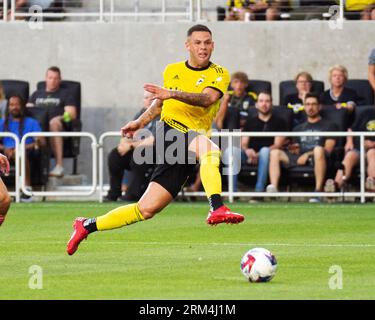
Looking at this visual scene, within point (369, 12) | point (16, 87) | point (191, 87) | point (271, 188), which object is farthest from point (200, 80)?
point (369, 12)

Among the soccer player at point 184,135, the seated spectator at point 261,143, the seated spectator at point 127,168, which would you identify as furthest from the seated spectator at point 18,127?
the soccer player at point 184,135

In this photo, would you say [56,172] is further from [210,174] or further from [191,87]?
[210,174]

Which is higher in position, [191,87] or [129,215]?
[191,87]

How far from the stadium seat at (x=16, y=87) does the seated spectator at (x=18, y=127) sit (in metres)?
1.12

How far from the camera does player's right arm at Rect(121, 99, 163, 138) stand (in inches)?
524

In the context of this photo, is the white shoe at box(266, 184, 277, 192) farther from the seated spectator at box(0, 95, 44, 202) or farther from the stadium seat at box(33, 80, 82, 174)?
the seated spectator at box(0, 95, 44, 202)

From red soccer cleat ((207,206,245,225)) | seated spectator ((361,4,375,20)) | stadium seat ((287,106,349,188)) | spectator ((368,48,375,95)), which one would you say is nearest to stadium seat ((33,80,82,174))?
stadium seat ((287,106,349,188))

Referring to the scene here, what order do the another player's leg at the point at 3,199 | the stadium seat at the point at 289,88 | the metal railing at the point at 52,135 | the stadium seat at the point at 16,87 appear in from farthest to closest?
the stadium seat at the point at 16,87
the stadium seat at the point at 289,88
the metal railing at the point at 52,135
the another player's leg at the point at 3,199

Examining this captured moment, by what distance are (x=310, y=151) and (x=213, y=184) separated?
9.02 metres

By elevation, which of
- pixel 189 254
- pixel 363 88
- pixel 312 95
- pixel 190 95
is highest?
pixel 363 88

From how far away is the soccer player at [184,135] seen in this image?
13.2 metres

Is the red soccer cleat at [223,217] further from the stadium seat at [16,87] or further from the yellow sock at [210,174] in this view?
the stadium seat at [16,87]

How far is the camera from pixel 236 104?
77.6 feet
